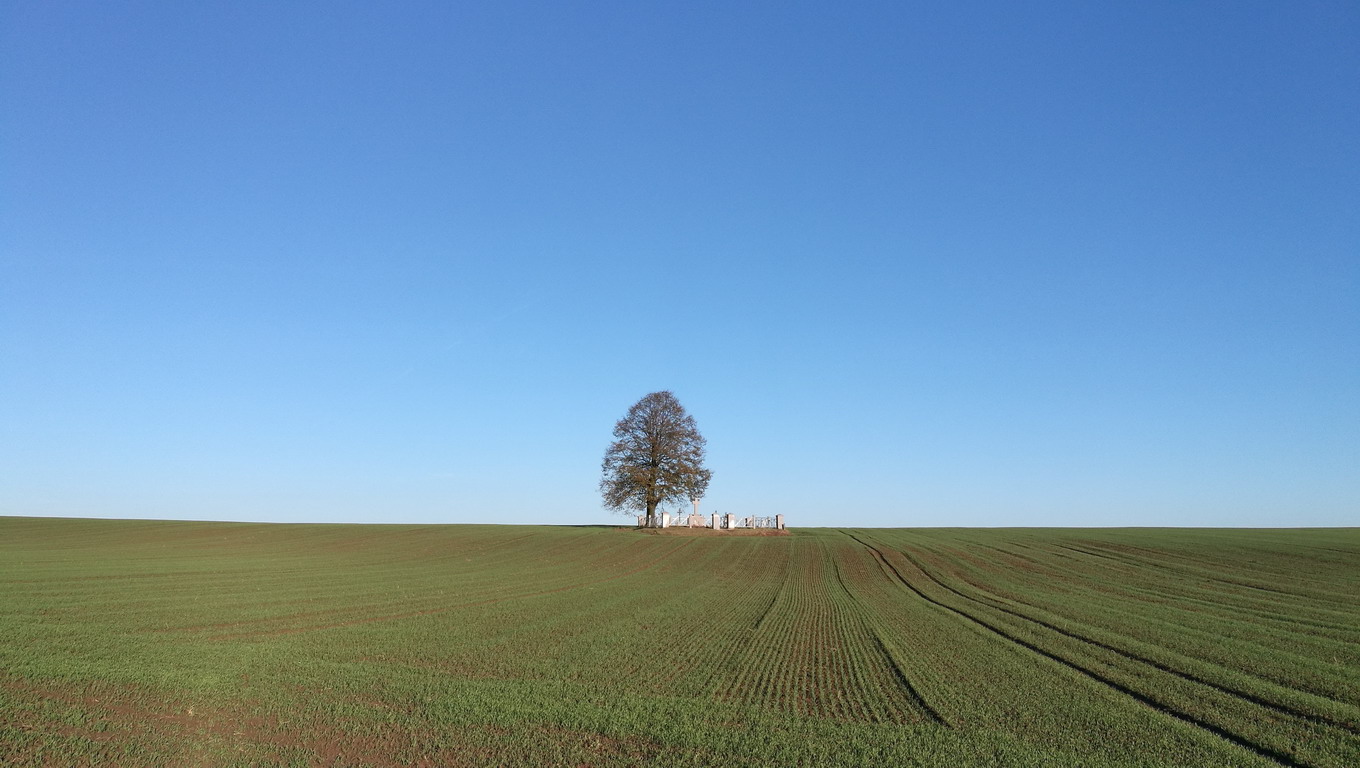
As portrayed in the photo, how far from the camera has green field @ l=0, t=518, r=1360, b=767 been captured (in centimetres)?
941

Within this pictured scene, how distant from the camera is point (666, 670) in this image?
13516 millimetres

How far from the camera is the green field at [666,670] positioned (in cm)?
941

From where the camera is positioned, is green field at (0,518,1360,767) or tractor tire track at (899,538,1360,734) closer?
green field at (0,518,1360,767)

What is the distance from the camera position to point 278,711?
34.7 ft

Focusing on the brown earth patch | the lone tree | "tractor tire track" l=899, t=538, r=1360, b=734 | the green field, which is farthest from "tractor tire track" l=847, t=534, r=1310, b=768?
the lone tree

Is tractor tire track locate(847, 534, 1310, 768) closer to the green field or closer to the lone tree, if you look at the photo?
the green field

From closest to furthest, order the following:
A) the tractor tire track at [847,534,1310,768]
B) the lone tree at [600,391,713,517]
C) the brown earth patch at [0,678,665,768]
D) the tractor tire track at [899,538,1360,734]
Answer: the brown earth patch at [0,678,665,768], the tractor tire track at [847,534,1310,768], the tractor tire track at [899,538,1360,734], the lone tree at [600,391,713,517]

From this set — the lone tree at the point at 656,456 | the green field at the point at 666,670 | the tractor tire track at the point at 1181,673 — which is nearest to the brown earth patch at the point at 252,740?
the green field at the point at 666,670

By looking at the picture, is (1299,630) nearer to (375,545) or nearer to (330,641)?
(330,641)

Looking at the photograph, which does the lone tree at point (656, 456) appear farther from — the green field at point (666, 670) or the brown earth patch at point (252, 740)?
the brown earth patch at point (252, 740)

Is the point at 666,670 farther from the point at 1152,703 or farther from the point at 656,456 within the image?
the point at 656,456

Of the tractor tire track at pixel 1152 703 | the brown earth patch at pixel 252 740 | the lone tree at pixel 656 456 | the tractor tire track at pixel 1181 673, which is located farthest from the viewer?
the lone tree at pixel 656 456

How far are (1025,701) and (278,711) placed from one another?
10629mm

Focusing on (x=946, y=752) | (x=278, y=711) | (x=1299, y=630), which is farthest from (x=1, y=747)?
(x=1299, y=630)
